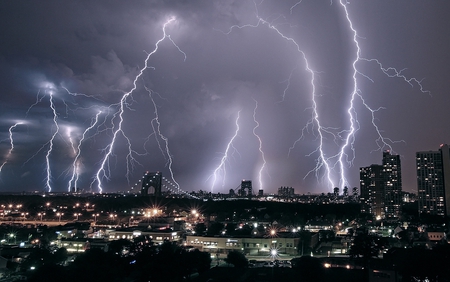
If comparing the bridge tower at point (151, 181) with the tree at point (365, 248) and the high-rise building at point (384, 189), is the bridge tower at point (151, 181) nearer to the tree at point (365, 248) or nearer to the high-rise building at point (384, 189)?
the high-rise building at point (384, 189)

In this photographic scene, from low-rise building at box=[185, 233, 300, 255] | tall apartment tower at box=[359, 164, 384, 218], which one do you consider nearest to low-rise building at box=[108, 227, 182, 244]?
low-rise building at box=[185, 233, 300, 255]

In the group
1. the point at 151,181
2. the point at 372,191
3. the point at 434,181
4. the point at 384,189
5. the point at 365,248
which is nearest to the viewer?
the point at 365,248

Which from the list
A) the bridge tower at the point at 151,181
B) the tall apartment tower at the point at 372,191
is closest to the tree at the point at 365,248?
the tall apartment tower at the point at 372,191

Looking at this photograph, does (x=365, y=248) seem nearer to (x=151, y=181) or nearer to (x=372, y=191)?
(x=372, y=191)

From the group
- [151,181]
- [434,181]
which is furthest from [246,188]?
[434,181]

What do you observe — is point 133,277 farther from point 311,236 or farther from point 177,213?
point 177,213

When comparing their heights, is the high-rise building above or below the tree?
above

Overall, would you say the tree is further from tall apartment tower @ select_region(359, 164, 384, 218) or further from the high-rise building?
tall apartment tower @ select_region(359, 164, 384, 218)
